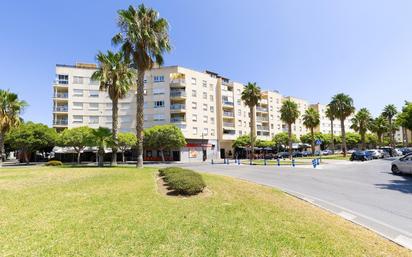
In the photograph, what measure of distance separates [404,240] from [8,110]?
39.7 meters

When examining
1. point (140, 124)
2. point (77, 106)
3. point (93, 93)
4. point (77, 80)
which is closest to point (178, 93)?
point (93, 93)

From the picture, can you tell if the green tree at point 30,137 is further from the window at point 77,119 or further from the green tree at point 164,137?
the green tree at point 164,137

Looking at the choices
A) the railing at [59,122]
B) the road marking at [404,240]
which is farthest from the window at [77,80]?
the road marking at [404,240]

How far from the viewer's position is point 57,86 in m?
54.9

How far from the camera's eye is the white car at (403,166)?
1853 cm

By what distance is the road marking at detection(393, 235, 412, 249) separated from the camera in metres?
5.48

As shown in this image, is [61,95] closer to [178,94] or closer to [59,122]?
[59,122]

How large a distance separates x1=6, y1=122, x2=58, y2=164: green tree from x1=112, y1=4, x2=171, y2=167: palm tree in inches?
1150

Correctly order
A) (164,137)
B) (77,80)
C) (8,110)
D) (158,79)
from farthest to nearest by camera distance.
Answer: (158,79) < (77,80) < (164,137) < (8,110)

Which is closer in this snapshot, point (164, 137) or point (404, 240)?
point (404, 240)

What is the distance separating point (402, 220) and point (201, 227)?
584 centimetres

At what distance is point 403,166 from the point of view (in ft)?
62.3

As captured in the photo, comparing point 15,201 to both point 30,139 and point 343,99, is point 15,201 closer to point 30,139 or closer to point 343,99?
point 30,139

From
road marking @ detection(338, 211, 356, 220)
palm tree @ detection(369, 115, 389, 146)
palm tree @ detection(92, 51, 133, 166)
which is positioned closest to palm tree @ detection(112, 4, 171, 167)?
palm tree @ detection(92, 51, 133, 166)
